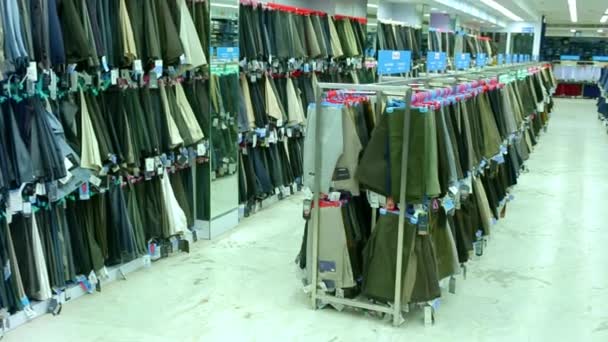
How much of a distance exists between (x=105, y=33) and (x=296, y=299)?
2.37m

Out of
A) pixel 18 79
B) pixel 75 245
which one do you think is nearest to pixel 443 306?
pixel 75 245

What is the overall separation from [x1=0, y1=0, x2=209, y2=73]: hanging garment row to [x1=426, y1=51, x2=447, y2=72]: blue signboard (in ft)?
20.5

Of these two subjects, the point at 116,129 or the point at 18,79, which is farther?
the point at 116,129

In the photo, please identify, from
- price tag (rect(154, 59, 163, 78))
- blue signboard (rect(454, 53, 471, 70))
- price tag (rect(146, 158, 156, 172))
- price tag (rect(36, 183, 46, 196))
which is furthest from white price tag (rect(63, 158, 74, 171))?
blue signboard (rect(454, 53, 471, 70))

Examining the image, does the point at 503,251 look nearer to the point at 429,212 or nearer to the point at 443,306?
the point at 443,306

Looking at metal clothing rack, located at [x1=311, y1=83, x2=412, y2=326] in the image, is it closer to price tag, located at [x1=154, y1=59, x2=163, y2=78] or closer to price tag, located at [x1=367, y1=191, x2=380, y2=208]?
price tag, located at [x1=367, y1=191, x2=380, y2=208]

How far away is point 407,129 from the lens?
365 centimetres

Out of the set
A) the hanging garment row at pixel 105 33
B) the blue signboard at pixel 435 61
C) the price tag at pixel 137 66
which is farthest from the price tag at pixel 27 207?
the blue signboard at pixel 435 61

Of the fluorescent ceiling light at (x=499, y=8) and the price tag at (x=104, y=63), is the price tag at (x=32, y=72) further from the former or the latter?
the fluorescent ceiling light at (x=499, y=8)

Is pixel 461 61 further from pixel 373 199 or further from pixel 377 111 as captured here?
pixel 373 199

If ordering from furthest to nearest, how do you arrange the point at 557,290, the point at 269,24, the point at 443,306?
the point at 269,24
the point at 557,290
the point at 443,306

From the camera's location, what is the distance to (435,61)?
437 inches

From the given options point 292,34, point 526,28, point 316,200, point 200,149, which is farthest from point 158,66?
point 526,28

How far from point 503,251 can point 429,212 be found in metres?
2.11
